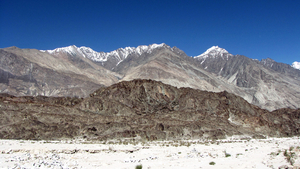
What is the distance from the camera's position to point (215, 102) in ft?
240

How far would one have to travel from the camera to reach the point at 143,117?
60.5 metres

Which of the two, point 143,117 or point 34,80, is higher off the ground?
point 34,80

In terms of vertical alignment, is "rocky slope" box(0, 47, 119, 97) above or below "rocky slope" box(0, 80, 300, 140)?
above

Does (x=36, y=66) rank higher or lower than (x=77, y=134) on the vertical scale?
higher

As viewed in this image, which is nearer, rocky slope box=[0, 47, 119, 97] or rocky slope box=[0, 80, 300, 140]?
rocky slope box=[0, 80, 300, 140]

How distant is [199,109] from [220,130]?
14.7 m

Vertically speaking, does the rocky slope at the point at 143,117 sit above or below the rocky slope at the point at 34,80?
below

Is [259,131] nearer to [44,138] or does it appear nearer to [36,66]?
[44,138]

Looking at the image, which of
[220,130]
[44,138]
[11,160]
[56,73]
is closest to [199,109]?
[220,130]

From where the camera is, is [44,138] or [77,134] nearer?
[44,138]

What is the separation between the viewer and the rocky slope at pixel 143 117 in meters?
49.1

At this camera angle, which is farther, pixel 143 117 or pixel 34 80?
pixel 34 80

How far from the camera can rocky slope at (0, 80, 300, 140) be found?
4909 cm

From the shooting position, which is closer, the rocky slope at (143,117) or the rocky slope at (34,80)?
the rocky slope at (143,117)
